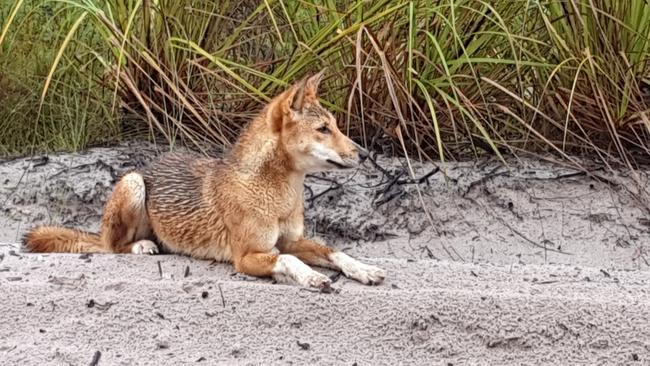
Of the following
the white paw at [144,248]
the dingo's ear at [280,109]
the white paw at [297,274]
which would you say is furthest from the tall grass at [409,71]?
the white paw at [297,274]

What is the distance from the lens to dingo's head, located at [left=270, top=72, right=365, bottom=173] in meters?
5.00

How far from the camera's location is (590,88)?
669 centimetres

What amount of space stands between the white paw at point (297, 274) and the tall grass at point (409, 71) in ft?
5.17

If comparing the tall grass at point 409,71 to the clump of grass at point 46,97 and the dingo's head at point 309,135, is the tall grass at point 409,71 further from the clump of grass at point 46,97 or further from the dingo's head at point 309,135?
the dingo's head at point 309,135

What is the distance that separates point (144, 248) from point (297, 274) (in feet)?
3.56

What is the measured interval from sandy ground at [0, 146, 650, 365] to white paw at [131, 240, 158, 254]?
20cm

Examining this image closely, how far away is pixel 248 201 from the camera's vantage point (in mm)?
5148

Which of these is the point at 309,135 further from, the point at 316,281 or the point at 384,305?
the point at 384,305

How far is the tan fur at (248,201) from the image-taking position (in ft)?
16.5

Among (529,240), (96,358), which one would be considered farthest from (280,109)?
(529,240)

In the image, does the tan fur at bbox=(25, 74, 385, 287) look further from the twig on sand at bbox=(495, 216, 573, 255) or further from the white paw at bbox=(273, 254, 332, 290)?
the twig on sand at bbox=(495, 216, 573, 255)

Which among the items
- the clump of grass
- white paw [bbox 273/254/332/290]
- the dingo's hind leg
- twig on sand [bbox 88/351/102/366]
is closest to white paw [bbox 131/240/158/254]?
the dingo's hind leg

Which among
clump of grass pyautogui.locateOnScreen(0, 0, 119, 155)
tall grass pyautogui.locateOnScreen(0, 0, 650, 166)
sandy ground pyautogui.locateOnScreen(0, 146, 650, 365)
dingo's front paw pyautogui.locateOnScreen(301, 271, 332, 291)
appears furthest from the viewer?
clump of grass pyautogui.locateOnScreen(0, 0, 119, 155)

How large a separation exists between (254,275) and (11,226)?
7.46 feet
